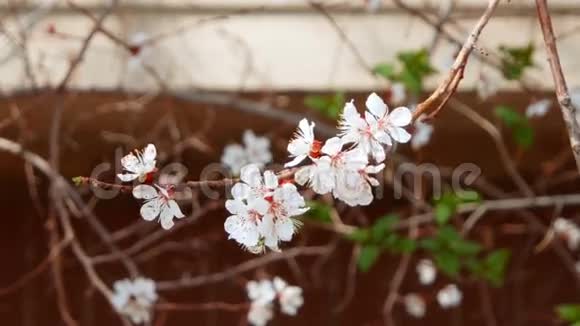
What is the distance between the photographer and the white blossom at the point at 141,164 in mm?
881

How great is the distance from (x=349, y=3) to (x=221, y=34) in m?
0.27

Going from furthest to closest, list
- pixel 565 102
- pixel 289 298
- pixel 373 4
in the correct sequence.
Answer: pixel 373 4 → pixel 289 298 → pixel 565 102

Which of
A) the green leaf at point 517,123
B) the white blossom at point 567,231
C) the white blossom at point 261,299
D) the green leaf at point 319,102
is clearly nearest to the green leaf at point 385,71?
the green leaf at point 319,102

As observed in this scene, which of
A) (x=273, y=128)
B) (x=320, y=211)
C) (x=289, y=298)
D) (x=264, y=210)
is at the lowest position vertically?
(x=264, y=210)

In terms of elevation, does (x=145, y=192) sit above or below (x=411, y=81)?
below

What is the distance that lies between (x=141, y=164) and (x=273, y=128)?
3.85 ft

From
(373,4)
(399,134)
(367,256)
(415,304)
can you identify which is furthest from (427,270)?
(399,134)

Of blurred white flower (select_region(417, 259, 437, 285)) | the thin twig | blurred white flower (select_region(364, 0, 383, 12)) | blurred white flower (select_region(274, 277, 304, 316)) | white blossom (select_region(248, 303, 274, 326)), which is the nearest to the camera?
the thin twig

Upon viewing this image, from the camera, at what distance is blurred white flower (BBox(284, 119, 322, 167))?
85 centimetres

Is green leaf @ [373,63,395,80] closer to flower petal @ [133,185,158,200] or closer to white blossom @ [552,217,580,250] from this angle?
white blossom @ [552,217,580,250]

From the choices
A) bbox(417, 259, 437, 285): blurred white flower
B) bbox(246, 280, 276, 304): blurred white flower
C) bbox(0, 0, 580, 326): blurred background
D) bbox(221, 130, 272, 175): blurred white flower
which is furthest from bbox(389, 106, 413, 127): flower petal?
bbox(417, 259, 437, 285): blurred white flower

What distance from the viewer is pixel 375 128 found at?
89cm

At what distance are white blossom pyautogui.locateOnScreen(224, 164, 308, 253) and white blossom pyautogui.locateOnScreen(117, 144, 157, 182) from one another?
9 cm

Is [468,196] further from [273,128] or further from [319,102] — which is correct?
[273,128]
